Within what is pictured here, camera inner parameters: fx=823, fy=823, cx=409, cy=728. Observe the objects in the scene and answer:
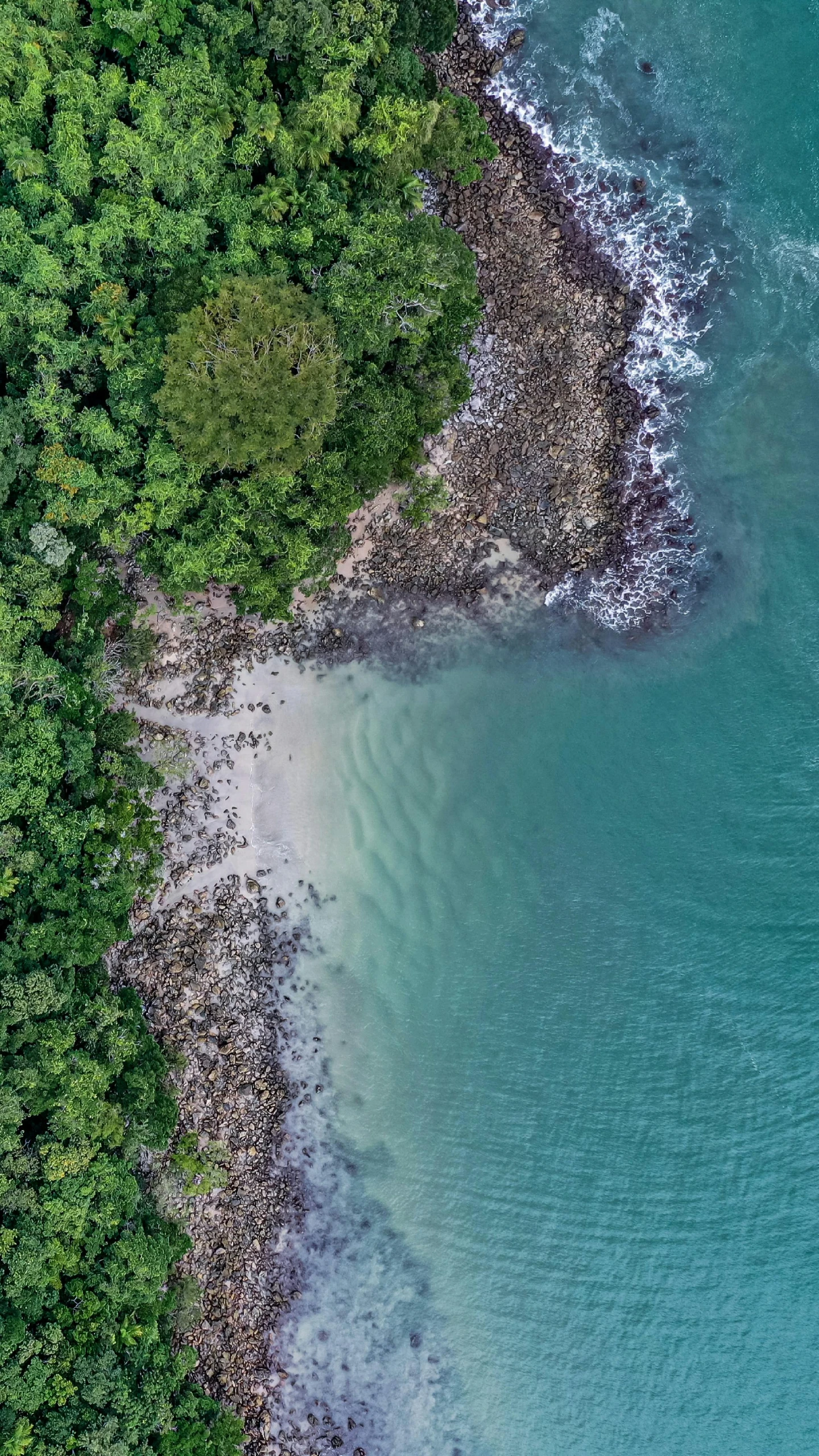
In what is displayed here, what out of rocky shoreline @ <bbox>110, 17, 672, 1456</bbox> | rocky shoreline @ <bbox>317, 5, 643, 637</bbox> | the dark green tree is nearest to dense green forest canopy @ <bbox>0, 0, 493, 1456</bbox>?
the dark green tree

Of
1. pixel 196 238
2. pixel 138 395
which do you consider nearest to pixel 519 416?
pixel 196 238

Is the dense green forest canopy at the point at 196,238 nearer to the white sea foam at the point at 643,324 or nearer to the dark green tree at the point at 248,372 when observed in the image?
the dark green tree at the point at 248,372

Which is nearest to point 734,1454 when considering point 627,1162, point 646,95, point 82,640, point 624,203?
point 627,1162

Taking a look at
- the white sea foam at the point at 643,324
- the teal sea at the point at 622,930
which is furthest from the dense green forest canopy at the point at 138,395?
the teal sea at the point at 622,930

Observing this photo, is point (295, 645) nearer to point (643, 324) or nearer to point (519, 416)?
point (519, 416)

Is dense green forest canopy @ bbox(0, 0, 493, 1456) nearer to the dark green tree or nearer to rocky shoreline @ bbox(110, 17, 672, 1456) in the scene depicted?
the dark green tree

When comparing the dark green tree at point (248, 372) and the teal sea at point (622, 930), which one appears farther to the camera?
the teal sea at point (622, 930)
